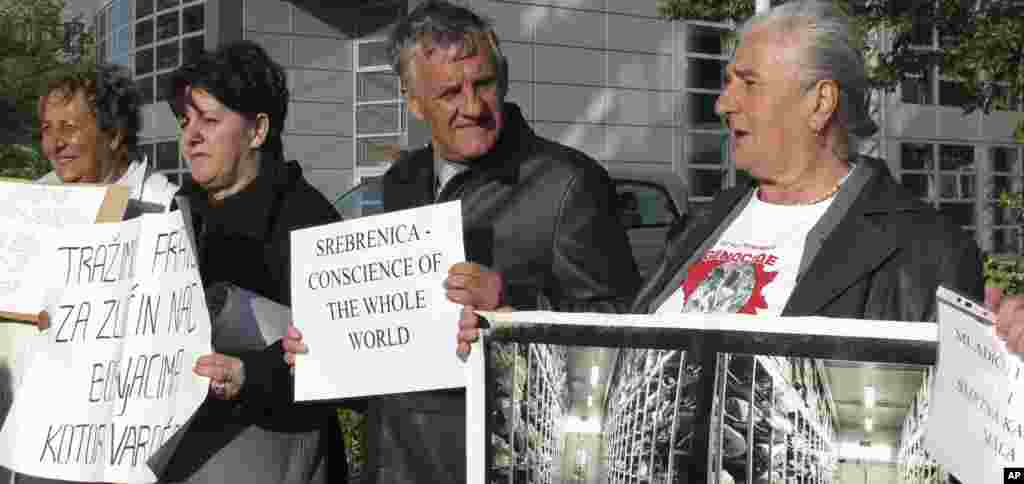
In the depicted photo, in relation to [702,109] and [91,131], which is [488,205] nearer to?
[91,131]

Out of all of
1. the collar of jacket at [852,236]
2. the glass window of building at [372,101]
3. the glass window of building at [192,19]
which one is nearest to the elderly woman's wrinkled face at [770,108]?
the collar of jacket at [852,236]

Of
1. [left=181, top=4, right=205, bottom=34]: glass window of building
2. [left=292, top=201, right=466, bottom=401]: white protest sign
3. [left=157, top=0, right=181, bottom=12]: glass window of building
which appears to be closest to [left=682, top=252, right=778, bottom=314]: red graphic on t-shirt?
[left=292, top=201, right=466, bottom=401]: white protest sign

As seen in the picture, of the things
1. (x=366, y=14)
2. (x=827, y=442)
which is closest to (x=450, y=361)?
(x=827, y=442)

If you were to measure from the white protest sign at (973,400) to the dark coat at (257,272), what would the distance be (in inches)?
65.0

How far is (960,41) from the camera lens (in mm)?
9531

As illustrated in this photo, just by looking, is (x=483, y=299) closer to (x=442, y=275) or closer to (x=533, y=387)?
(x=442, y=275)

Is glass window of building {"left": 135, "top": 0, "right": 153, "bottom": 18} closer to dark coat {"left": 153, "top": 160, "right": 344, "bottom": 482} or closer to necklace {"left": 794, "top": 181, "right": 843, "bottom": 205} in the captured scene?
dark coat {"left": 153, "top": 160, "right": 344, "bottom": 482}

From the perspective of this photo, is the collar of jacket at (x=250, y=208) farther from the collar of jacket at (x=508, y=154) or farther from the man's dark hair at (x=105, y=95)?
the collar of jacket at (x=508, y=154)

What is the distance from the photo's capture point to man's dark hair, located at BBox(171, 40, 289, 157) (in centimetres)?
335

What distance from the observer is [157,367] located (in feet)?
9.86

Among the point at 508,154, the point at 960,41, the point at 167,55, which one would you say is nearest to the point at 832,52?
the point at 508,154

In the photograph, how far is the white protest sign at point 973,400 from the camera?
188cm

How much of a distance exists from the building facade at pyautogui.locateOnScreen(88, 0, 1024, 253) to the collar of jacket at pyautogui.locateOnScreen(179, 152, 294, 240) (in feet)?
53.3

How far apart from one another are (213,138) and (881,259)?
179 centimetres
